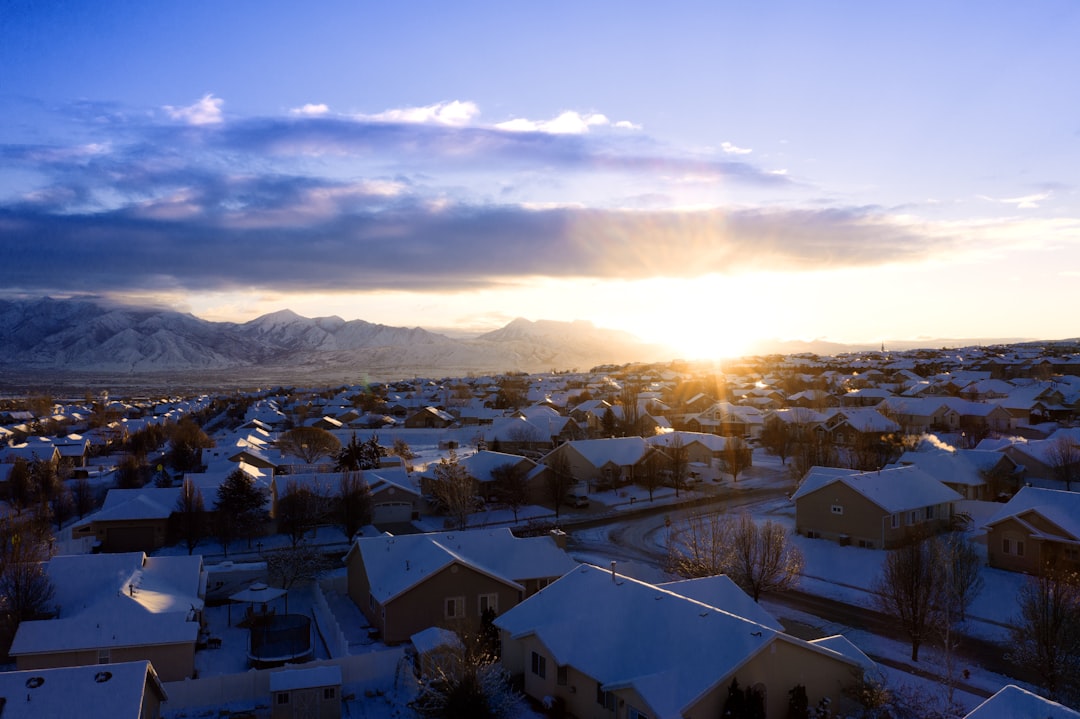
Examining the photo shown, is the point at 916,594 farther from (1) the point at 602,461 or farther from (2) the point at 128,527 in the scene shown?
(2) the point at 128,527

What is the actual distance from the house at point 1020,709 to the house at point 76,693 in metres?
14.6

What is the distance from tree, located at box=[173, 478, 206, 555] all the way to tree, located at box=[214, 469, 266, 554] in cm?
84

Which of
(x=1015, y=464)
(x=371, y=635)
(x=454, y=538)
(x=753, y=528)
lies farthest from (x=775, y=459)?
(x=371, y=635)

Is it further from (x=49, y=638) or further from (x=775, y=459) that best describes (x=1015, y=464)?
(x=49, y=638)

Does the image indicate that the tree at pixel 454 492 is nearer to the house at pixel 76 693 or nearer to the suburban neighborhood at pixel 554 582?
the suburban neighborhood at pixel 554 582

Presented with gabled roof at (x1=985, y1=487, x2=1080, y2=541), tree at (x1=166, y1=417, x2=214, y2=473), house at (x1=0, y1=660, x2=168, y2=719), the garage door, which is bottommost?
the garage door

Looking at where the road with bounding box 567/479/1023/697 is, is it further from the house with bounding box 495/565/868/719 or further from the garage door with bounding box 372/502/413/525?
the garage door with bounding box 372/502/413/525

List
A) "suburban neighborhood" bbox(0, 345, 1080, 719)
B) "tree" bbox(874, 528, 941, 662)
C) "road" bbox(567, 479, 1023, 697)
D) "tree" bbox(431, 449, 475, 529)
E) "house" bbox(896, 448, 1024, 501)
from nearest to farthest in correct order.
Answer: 1. "suburban neighborhood" bbox(0, 345, 1080, 719)
2. "road" bbox(567, 479, 1023, 697)
3. "tree" bbox(874, 528, 941, 662)
4. "tree" bbox(431, 449, 475, 529)
5. "house" bbox(896, 448, 1024, 501)

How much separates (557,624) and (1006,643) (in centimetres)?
1408

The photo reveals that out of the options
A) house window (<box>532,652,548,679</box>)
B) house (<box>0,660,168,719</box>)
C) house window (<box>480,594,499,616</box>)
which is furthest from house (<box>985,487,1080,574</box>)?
house (<box>0,660,168,719</box>)

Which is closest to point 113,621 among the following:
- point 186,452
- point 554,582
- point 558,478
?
point 554,582

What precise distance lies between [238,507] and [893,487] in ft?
103

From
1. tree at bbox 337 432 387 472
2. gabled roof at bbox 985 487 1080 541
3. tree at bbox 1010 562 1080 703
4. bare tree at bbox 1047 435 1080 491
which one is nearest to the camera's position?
tree at bbox 1010 562 1080 703

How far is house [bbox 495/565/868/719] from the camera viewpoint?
15.4 meters
